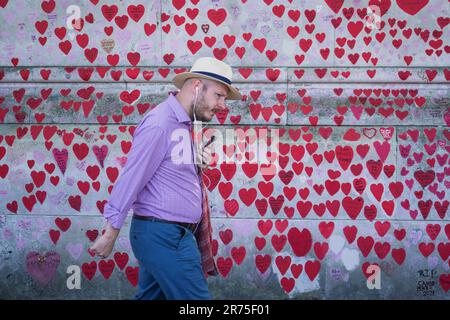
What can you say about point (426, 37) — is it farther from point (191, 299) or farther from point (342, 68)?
point (191, 299)

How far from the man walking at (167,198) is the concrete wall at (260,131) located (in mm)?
2147

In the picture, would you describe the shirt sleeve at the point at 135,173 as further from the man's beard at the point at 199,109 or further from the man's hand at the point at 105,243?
the man's beard at the point at 199,109

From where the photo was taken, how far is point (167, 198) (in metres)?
3.63

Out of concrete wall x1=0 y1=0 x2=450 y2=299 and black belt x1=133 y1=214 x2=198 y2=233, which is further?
concrete wall x1=0 y1=0 x2=450 y2=299

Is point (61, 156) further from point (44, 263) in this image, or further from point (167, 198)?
point (167, 198)

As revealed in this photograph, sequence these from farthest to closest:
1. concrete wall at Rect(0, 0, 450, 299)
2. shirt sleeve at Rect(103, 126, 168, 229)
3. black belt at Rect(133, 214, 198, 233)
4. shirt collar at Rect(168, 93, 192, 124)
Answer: concrete wall at Rect(0, 0, 450, 299)
shirt collar at Rect(168, 93, 192, 124)
black belt at Rect(133, 214, 198, 233)
shirt sleeve at Rect(103, 126, 168, 229)

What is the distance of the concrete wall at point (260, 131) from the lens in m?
5.94

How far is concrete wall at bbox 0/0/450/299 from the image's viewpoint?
5938 millimetres

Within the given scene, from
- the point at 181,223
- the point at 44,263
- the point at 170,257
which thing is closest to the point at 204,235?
the point at 181,223

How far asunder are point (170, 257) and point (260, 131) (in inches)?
109

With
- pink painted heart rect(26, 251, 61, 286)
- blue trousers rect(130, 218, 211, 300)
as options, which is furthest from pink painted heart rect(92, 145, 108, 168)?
blue trousers rect(130, 218, 211, 300)

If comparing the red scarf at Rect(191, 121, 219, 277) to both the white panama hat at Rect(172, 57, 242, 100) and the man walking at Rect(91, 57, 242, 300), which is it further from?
the white panama hat at Rect(172, 57, 242, 100)

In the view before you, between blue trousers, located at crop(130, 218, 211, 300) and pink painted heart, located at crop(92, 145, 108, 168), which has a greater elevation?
pink painted heart, located at crop(92, 145, 108, 168)

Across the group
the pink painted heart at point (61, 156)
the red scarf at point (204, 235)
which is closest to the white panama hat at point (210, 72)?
the red scarf at point (204, 235)
